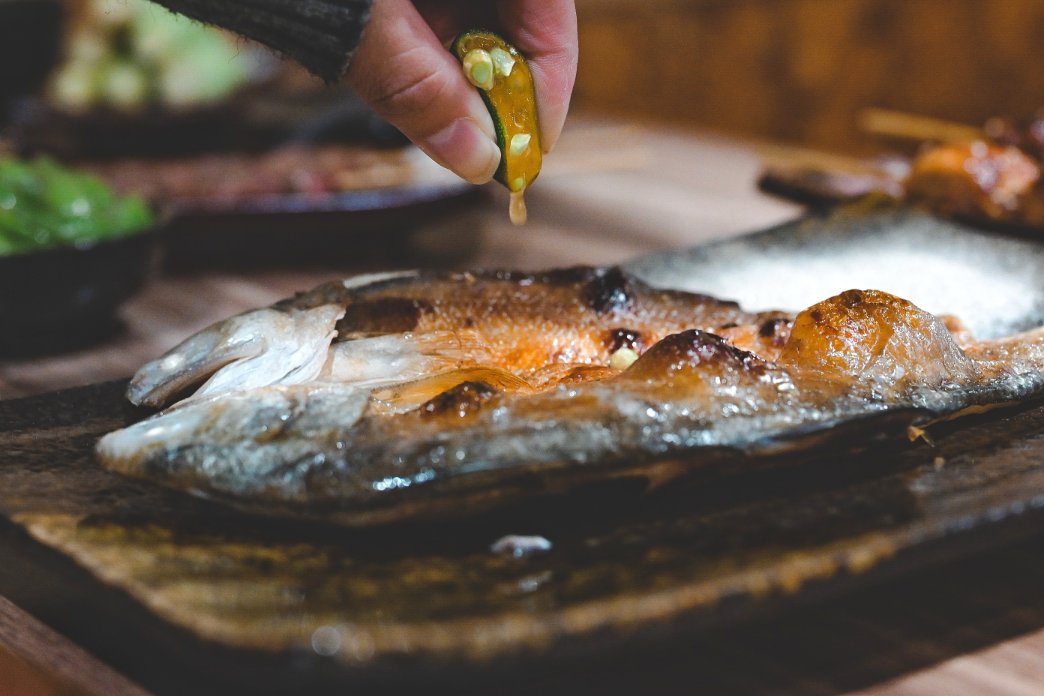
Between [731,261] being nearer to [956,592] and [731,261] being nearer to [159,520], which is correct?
[956,592]

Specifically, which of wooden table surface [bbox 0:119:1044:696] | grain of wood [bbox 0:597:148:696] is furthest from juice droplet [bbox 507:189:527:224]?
grain of wood [bbox 0:597:148:696]

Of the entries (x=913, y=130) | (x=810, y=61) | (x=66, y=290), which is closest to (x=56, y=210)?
(x=66, y=290)

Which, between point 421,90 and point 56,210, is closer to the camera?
point 421,90

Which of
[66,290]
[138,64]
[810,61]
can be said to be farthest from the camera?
[810,61]

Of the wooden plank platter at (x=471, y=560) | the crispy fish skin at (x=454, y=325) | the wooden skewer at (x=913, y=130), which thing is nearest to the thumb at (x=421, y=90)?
the crispy fish skin at (x=454, y=325)

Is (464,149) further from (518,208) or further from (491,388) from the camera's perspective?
(491,388)

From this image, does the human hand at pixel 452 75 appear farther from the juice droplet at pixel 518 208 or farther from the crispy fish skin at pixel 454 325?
the crispy fish skin at pixel 454 325

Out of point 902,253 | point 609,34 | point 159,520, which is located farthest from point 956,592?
point 609,34
